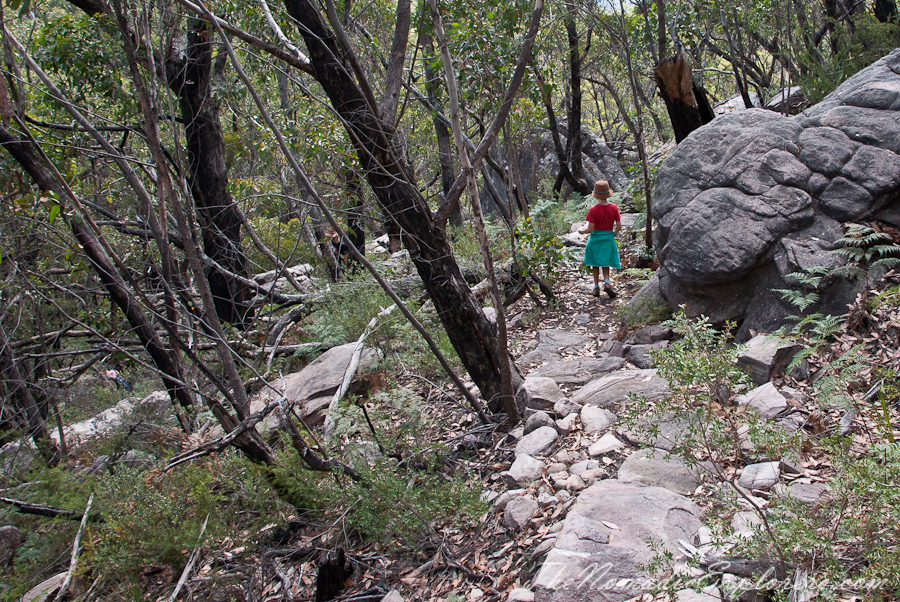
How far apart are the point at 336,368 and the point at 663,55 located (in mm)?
5931

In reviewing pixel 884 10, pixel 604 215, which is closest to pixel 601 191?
pixel 604 215

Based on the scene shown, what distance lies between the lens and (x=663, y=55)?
743 cm

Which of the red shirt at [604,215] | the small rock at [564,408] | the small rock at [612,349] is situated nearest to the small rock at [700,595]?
the small rock at [564,408]

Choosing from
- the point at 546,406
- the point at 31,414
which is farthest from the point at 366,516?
the point at 31,414

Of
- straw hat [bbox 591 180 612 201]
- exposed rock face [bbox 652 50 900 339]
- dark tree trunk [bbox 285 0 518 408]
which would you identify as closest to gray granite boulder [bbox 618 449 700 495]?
dark tree trunk [bbox 285 0 518 408]

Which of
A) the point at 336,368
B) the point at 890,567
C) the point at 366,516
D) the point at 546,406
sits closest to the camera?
the point at 890,567

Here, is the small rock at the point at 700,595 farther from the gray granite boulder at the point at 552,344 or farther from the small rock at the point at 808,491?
the gray granite boulder at the point at 552,344

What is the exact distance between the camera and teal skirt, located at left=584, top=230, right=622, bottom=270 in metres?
7.06

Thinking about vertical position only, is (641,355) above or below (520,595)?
above

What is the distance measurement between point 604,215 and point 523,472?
453 centimetres

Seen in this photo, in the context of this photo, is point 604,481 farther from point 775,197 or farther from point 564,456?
point 775,197

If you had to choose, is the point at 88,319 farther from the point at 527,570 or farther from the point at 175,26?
the point at 527,570

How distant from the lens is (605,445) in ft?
11.5

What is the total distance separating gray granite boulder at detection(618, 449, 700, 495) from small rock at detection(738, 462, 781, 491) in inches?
8.6
